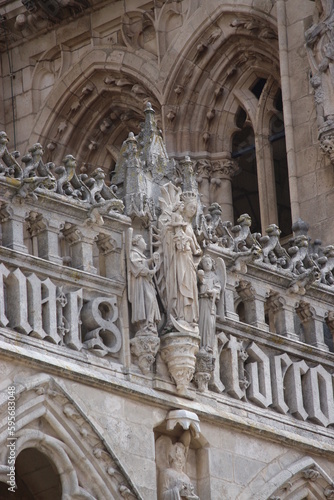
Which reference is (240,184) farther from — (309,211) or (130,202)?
(130,202)

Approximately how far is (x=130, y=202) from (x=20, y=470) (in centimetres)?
333

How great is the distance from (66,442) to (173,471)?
1622 millimetres

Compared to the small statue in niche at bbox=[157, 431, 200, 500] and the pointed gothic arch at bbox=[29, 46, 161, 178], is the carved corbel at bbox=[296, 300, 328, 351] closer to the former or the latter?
the small statue in niche at bbox=[157, 431, 200, 500]

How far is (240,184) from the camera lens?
35.7m

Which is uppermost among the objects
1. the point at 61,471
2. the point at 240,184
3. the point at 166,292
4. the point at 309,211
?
the point at 240,184

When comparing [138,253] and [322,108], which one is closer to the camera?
[138,253]

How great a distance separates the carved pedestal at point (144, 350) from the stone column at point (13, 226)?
164 cm

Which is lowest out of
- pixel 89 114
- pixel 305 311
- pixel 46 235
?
pixel 46 235

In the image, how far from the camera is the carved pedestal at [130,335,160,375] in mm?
26656

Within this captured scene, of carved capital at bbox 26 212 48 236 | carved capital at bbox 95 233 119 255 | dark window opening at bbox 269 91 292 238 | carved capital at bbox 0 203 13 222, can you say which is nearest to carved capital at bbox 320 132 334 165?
dark window opening at bbox 269 91 292 238

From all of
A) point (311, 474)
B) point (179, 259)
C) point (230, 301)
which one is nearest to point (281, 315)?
point (230, 301)

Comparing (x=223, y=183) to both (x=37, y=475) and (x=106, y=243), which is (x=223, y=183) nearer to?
(x=106, y=243)

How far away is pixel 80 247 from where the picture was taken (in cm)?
2681

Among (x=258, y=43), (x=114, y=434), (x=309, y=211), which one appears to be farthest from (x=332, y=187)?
(x=114, y=434)
